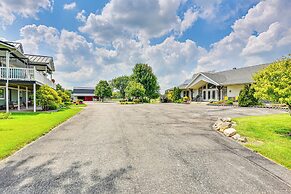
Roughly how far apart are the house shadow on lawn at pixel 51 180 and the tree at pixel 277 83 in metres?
6.83

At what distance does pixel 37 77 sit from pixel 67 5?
706 centimetres

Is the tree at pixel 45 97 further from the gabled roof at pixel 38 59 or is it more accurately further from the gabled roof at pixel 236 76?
the gabled roof at pixel 236 76

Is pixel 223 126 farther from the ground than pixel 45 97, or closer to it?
closer to it

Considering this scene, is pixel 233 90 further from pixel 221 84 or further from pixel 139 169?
pixel 139 169

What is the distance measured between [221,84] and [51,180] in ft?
93.0

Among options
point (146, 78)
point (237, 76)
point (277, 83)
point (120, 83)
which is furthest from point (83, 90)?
point (277, 83)

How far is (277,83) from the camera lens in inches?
279

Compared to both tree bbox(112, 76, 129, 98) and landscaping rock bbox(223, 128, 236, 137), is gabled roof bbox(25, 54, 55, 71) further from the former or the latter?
tree bbox(112, 76, 129, 98)

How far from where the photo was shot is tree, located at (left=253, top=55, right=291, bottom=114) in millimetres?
6730

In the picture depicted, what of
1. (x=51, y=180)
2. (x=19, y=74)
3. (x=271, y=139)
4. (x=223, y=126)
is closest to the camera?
(x=51, y=180)

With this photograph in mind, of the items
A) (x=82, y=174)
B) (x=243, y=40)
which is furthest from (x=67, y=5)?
(x=243, y=40)

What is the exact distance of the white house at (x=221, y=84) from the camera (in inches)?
998

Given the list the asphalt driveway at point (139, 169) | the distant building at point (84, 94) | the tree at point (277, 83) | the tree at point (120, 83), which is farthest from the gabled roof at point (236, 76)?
the tree at point (120, 83)

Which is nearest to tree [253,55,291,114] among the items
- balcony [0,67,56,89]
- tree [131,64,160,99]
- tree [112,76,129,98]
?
balcony [0,67,56,89]
